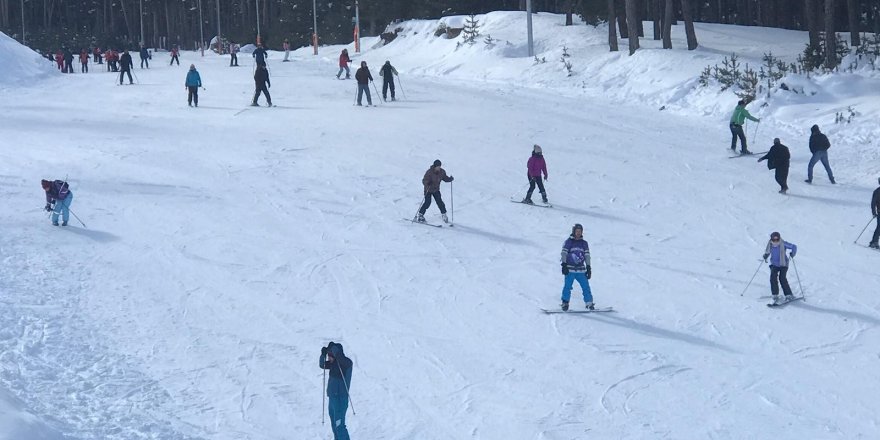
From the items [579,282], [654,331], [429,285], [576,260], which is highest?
[576,260]

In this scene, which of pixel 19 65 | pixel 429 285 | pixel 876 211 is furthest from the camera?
pixel 19 65

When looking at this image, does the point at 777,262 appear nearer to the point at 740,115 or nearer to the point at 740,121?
the point at 740,115

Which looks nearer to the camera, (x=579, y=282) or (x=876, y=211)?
(x=579, y=282)

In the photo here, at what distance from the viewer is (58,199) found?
56.6 ft

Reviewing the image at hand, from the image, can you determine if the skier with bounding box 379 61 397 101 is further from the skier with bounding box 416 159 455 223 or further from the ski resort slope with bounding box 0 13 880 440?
the skier with bounding box 416 159 455 223

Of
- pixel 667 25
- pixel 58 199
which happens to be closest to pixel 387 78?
pixel 667 25

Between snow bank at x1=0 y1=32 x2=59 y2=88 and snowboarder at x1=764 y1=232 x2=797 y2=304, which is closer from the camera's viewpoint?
snowboarder at x1=764 y1=232 x2=797 y2=304

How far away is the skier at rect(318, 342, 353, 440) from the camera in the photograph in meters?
9.01

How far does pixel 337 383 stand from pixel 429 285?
18.3 ft

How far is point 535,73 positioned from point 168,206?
778 inches

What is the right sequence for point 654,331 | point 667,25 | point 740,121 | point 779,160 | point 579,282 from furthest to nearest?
1. point 667,25
2. point 740,121
3. point 779,160
4. point 579,282
5. point 654,331

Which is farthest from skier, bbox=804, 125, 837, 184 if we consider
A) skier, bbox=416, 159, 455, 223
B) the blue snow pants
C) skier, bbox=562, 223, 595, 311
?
skier, bbox=562, 223, 595, 311

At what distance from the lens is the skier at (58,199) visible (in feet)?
56.2

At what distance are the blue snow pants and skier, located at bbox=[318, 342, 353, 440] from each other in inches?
188
